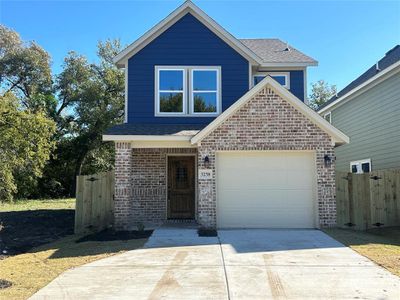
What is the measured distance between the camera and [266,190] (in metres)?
13.5

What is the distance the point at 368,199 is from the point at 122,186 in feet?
25.7

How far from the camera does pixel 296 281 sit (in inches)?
288

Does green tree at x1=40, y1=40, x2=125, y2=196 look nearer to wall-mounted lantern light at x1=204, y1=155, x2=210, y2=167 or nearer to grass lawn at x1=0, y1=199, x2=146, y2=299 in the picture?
grass lawn at x1=0, y1=199, x2=146, y2=299

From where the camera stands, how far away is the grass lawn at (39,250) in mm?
7461

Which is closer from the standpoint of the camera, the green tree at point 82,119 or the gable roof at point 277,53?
the gable roof at point 277,53

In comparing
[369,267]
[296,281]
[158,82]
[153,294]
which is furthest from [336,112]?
[153,294]

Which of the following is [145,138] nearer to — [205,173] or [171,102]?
[205,173]

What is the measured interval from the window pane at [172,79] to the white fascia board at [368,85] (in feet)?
24.8

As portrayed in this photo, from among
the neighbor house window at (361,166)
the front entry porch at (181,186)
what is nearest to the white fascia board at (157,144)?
the front entry porch at (181,186)

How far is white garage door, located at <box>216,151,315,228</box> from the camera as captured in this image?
44.0 feet

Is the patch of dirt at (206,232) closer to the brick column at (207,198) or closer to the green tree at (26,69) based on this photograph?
the brick column at (207,198)

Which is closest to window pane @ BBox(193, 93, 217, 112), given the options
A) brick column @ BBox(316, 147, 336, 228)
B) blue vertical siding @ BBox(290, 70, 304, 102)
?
blue vertical siding @ BBox(290, 70, 304, 102)

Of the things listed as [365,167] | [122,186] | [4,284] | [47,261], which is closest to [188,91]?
[122,186]

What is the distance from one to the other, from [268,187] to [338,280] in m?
6.16
